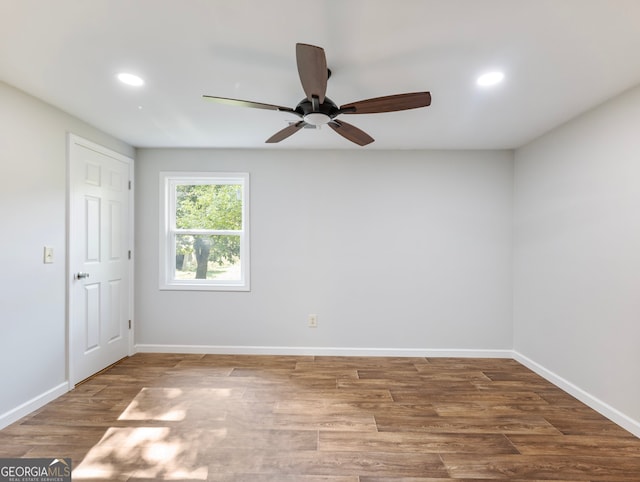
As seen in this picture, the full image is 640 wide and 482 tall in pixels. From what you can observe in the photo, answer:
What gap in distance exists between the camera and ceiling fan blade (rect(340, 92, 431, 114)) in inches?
71.0

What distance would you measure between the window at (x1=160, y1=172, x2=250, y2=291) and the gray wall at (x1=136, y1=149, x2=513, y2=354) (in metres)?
0.17

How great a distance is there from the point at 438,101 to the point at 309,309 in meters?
2.45

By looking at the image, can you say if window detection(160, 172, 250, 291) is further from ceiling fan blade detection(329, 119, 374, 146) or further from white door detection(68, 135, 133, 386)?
ceiling fan blade detection(329, 119, 374, 146)

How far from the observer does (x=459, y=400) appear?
107 inches

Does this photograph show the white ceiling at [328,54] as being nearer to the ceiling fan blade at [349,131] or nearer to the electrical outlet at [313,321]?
the ceiling fan blade at [349,131]

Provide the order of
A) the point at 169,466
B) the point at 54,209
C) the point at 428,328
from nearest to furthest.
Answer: the point at 169,466, the point at 54,209, the point at 428,328

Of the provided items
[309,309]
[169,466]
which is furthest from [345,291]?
[169,466]

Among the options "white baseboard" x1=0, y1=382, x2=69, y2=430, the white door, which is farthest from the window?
"white baseboard" x1=0, y1=382, x2=69, y2=430

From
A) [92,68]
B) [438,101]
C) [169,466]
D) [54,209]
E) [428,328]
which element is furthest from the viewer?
[428,328]

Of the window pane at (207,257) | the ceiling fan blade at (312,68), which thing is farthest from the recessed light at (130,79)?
the window pane at (207,257)

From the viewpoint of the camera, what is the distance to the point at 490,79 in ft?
7.09

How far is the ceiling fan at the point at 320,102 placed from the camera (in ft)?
4.90

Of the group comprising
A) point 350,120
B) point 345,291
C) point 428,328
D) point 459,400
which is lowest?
point 459,400

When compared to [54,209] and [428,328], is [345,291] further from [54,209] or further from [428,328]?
[54,209]
